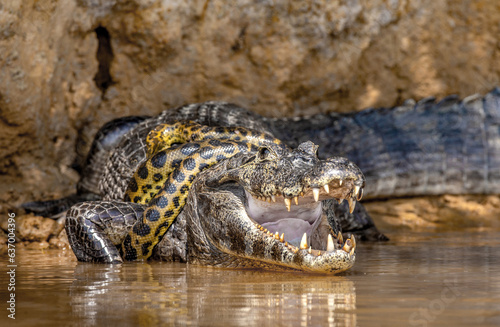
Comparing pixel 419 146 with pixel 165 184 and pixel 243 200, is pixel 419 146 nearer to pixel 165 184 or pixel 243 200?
pixel 165 184

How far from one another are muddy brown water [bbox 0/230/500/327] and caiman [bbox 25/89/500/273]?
8.7 inches

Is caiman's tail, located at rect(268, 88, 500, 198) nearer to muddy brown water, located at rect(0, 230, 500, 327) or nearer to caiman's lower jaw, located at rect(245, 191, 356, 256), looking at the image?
muddy brown water, located at rect(0, 230, 500, 327)

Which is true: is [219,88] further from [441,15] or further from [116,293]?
[116,293]

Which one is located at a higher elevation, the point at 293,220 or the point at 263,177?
the point at 263,177

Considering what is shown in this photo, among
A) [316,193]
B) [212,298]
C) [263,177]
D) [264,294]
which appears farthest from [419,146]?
[212,298]

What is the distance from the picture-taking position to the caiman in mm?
3146

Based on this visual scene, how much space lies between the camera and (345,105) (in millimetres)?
7195

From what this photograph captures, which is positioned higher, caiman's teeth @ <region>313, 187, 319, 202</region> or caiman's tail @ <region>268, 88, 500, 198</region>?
caiman's tail @ <region>268, 88, 500, 198</region>

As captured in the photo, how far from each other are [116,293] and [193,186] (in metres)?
1.44

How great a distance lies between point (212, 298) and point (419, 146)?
4553mm

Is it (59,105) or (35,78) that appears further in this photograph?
(59,105)

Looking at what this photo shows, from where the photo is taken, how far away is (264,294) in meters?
2.47

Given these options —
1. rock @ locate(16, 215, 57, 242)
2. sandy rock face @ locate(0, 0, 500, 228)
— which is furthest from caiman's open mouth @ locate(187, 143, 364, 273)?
sandy rock face @ locate(0, 0, 500, 228)

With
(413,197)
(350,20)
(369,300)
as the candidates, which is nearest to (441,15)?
→ (350,20)
